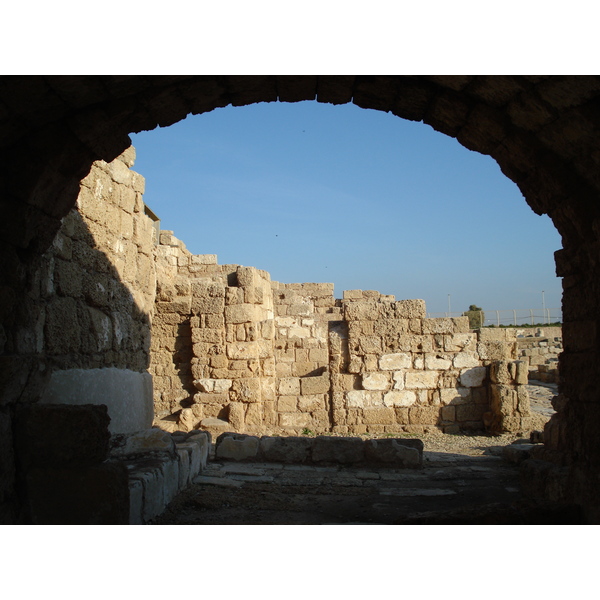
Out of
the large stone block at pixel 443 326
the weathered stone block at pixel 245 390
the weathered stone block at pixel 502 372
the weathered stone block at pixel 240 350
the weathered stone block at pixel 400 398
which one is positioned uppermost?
the large stone block at pixel 443 326

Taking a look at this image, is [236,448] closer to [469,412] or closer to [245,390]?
[245,390]

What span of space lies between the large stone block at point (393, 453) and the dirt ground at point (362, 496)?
125mm

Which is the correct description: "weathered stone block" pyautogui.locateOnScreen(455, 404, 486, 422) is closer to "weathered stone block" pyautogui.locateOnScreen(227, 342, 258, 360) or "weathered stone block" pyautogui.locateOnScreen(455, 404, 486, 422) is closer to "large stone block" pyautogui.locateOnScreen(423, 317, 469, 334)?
"large stone block" pyautogui.locateOnScreen(423, 317, 469, 334)

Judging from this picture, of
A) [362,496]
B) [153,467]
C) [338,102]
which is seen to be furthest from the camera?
[362,496]

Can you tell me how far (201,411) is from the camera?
428 inches

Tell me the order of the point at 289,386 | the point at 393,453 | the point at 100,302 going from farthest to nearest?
the point at 289,386 → the point at 393,453 → the point at 100,302

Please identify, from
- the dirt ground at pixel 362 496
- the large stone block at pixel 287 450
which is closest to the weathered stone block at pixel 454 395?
the dirt ground at pixel 362 496

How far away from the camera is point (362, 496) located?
568 centimetres

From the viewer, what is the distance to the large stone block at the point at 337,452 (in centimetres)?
733

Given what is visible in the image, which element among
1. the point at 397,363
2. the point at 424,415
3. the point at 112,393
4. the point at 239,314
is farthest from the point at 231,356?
the point at 112,393

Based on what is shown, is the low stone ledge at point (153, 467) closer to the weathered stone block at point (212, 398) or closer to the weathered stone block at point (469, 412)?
the weathered stone block at point (212, 398)

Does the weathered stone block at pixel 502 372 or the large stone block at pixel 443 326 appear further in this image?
the large stone block at pixel 443 326

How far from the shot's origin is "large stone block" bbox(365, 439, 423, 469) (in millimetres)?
7262

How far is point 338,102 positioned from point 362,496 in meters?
3.74
